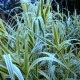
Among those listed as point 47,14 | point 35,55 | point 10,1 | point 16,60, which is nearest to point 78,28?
point 47,14

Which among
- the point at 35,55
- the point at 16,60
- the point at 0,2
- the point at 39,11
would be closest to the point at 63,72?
the point at 35,55

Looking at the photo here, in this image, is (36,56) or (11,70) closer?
(11,70)

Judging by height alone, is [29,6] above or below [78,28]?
above

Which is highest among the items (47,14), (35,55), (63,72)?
(47,14)

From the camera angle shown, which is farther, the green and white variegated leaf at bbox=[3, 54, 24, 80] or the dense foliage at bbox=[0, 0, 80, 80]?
the dense foliage at bbox=[0, 0, 80, 80]

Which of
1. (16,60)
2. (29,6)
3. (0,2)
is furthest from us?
(0,2)

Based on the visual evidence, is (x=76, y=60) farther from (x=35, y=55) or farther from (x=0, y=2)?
(x=0, y=2)

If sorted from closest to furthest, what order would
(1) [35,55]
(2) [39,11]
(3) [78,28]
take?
1. (1) [35,55]
2. (2) [39,11]
3. (3) [78,28]

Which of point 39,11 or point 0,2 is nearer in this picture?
point 39,11

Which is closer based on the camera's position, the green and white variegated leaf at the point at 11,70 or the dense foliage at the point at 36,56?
the green and white variegated leaf at the point at 11,70

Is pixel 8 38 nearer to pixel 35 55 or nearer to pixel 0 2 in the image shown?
pixel 35 55
